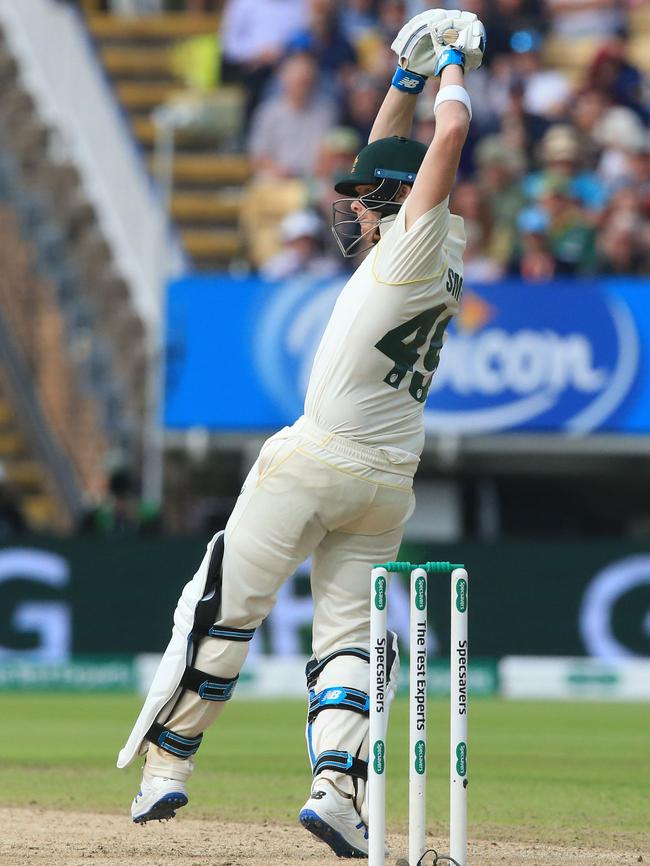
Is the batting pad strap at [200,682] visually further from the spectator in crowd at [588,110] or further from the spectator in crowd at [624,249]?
the spectator in crowd at [588,110]

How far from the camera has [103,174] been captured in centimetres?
1675

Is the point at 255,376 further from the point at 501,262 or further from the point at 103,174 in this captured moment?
the point at 103,174

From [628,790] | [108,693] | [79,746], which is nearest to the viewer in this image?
[628,790]

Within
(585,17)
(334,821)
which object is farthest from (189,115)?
(334,821)

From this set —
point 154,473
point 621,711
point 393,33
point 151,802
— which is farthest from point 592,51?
point 151,802

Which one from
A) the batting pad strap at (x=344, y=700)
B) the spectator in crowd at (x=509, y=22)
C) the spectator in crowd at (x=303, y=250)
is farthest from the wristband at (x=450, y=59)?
the spectator in crowd at (x=509, y=22)

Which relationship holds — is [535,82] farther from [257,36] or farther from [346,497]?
[346,497]

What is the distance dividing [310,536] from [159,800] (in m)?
0.83

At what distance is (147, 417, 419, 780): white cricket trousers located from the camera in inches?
190

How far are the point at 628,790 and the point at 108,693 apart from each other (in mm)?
6590

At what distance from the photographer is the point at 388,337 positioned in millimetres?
4824

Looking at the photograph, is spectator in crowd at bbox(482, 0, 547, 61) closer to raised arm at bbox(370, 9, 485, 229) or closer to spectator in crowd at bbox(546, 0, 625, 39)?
spectator in crowd at bbox(546, 0, 625, 39)

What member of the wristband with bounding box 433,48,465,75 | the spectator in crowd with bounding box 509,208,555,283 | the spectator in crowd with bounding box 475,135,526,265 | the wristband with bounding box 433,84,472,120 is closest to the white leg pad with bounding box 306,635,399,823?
the wristband with bounding box 433,84,472,120

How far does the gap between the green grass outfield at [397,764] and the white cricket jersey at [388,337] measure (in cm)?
154
